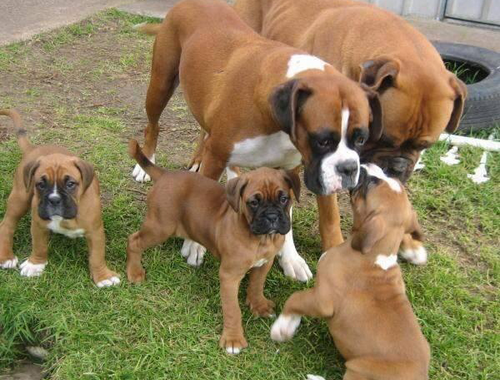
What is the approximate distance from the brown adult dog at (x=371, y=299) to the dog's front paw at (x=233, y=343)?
18 cm

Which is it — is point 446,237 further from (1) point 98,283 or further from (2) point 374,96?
(1) point 98,283

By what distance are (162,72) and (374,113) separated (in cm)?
203

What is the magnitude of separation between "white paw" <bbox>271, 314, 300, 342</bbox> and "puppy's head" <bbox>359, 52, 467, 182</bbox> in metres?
1.05

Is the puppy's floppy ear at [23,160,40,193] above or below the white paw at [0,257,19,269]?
above

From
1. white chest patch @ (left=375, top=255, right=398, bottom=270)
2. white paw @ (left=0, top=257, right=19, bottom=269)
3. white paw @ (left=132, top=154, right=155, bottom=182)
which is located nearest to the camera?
white chest patch @ (left=375, top=255, right=398, bottom=270)

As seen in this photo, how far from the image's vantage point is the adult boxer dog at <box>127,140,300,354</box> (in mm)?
3533

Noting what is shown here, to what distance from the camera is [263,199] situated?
3.52 meters

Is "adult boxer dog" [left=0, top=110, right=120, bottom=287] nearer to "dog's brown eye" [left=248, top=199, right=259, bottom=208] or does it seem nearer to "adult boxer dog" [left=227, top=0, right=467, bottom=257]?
"dog's brown eye" [left=248, top=199, right=259, bottom=208]

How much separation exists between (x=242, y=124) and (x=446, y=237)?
6.43 feet

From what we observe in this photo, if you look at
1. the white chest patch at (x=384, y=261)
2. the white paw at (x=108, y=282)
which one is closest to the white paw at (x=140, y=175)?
the white paw at (x=108, y=282)

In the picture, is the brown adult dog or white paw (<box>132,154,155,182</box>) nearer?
the brown adult dog

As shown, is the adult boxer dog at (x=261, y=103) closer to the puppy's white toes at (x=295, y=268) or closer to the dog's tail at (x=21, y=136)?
the puppy's white toes at (x=295, y=268)

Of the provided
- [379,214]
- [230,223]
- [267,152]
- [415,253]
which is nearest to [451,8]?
[415,253]

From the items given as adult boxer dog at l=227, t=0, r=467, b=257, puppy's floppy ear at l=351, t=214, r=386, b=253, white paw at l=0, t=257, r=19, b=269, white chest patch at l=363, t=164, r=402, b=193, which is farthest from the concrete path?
puppy's floppy ear at l=351, t=214, r=386, b=253
